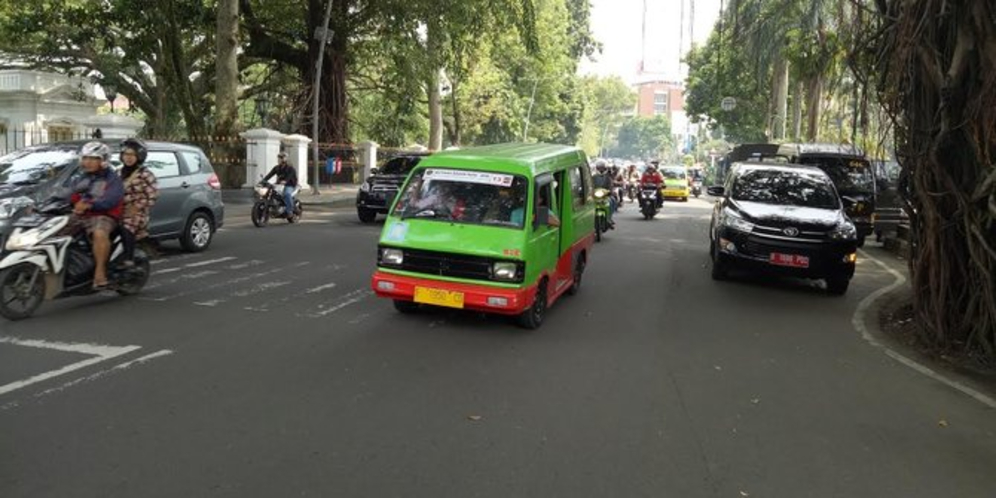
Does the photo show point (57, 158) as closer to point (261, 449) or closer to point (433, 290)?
point (433, 290)

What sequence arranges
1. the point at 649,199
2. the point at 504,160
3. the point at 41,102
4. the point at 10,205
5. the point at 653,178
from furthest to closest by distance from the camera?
the point at 41,102 → the point at 653,178 → the point at 649,199 → the point at 10,205 → the point at 504,160

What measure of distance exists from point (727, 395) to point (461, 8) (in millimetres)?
21881

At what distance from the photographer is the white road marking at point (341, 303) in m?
8.21

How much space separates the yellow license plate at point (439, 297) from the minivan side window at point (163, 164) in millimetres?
6300

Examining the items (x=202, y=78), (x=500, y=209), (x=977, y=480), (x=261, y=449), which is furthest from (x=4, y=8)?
(x=977, y=480)

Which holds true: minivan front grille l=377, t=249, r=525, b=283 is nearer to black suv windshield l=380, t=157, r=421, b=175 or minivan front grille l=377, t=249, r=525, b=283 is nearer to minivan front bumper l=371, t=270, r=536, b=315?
minivan front bumper l=371, t=270, r=536, b=315

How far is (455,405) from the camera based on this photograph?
545cm

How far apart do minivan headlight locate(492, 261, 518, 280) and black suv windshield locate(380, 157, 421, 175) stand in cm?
1190

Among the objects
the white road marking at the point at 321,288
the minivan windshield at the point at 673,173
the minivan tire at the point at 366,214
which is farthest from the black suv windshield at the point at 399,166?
the minivan windshield at the point at 673,173

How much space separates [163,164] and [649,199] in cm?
1434

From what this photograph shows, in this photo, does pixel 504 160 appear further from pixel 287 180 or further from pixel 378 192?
pixel 378 192

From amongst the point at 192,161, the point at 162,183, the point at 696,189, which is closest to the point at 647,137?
the point at 696,189

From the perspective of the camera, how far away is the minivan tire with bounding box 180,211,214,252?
12.4m

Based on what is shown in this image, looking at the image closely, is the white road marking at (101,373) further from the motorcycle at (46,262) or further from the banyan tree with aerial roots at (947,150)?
the banyan tree with aerial roots at (947,150)
